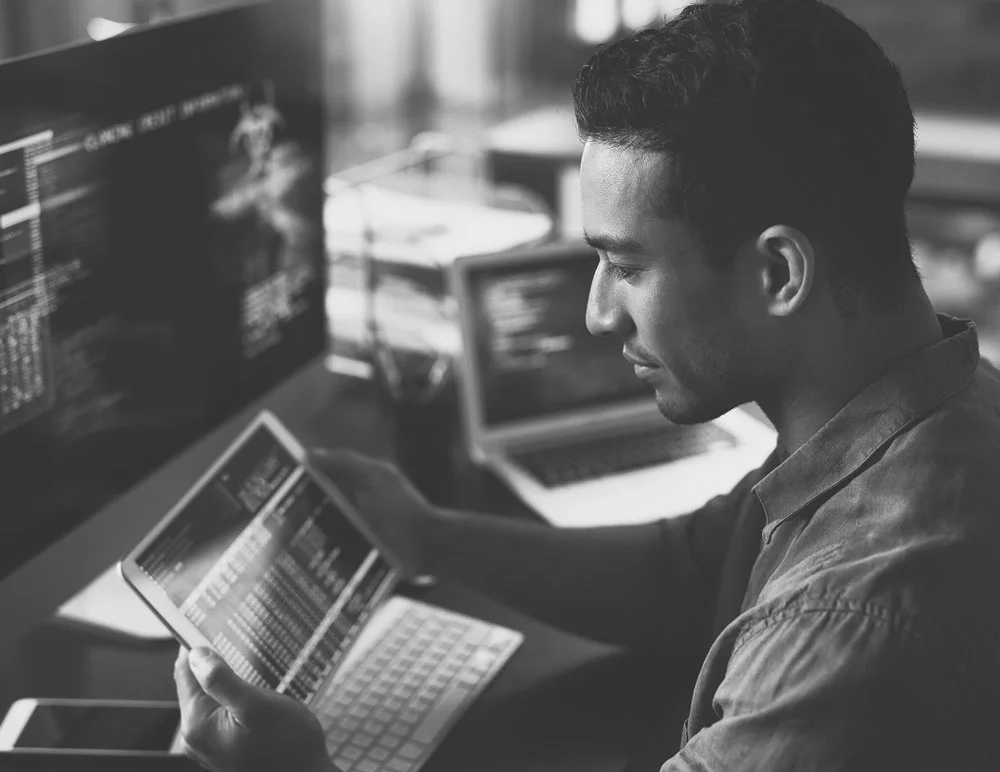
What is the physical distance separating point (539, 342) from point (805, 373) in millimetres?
772

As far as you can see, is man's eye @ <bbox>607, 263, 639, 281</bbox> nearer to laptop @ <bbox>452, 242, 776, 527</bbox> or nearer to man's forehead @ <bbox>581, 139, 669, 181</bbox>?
man's forehead @ <bbox>581, 139, 669, 181</bbox>

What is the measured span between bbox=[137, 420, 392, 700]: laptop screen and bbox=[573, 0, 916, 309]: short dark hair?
18.7 inches

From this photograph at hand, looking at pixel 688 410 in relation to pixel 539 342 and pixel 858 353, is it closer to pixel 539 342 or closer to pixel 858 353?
pixel 858 353

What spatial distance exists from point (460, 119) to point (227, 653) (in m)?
3.33

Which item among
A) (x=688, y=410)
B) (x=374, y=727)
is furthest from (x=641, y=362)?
(x=374, y=727)

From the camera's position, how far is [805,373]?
0.94 meters

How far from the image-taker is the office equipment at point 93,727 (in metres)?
1.05

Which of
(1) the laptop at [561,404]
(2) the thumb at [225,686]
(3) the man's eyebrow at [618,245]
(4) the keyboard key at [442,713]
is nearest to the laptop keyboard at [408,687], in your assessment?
(4) the keyboard key at [442,713]

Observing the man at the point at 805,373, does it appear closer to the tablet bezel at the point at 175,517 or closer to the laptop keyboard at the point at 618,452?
the tablet bezel at the point at 175,517

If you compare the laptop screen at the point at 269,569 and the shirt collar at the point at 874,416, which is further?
the laptop screen at the point at 269,569

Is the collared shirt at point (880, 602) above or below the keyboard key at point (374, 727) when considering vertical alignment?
above

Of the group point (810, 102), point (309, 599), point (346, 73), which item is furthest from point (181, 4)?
point (810, 102)

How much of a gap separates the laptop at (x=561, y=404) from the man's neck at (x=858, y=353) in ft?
2.06

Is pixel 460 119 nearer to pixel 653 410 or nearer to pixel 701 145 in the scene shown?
pixel 653 410
